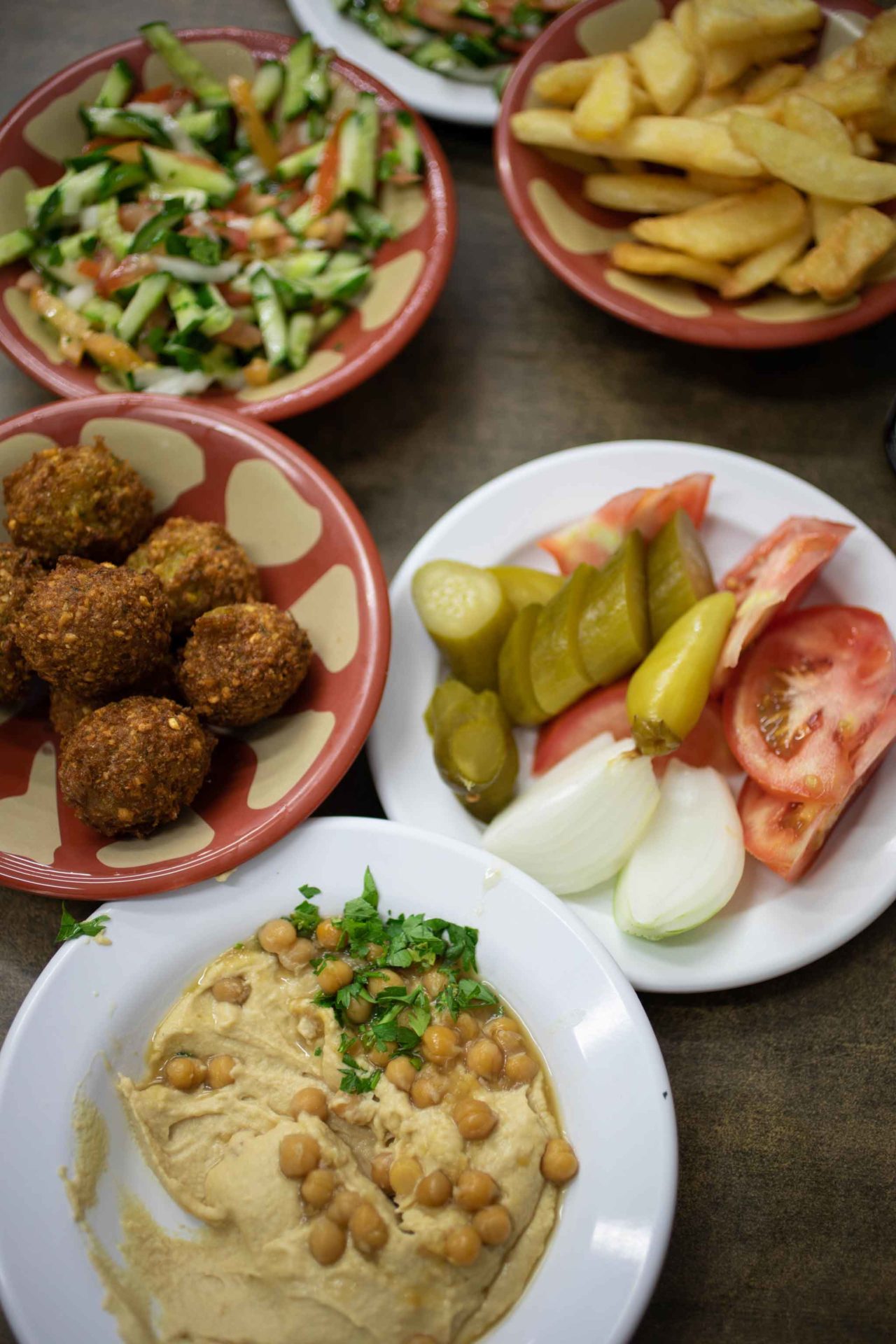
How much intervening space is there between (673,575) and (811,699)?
0.42 m

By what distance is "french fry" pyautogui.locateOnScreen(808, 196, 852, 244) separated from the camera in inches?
99.4

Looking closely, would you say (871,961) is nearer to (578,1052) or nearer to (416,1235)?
(578,1052)

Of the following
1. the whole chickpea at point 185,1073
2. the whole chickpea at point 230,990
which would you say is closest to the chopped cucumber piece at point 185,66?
the whole chickpea at point 230,990

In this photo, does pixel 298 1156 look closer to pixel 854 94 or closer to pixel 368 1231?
pixel 368 1231

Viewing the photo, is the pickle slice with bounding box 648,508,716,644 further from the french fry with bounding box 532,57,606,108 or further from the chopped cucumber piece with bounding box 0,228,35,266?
the chopped cucumber piece with bounding box 0,228,35,266

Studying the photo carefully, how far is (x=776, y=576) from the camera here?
2.35m

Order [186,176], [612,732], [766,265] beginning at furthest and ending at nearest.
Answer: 1. [186,176]
2. [766,265]
3. [612,732]

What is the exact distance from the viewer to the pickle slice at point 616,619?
90.5 inches

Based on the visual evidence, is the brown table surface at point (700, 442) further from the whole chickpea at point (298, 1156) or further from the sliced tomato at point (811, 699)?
the sliced tomato at point (811, 699)

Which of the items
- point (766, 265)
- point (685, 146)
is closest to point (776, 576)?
point (766, 265)

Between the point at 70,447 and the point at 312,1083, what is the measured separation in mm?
1502

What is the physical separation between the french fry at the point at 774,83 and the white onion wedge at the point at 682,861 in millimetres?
1773

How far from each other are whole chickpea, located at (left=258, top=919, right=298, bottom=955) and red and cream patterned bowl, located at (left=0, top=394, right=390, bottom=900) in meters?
0.18

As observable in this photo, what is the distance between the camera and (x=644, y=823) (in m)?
2.23
